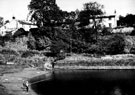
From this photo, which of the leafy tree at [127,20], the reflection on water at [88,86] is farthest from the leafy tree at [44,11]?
the reflection on water at [88,86]

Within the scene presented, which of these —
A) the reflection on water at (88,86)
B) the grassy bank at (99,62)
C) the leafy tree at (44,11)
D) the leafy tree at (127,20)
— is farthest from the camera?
the leafy tree at (127,20)

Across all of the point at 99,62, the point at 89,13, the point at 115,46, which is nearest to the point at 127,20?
the point at 89,13

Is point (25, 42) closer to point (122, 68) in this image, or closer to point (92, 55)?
point (92, 55)

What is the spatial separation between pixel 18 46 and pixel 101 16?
41159 mm

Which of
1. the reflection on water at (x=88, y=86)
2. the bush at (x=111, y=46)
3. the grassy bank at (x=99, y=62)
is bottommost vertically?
the reflection on water at (x=88, y=86)

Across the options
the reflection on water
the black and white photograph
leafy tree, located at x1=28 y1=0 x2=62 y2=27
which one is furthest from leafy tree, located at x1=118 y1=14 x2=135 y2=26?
the reflection on water

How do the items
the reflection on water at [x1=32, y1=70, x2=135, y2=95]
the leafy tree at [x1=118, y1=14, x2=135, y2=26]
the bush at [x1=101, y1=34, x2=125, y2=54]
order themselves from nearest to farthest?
the reflection on water at [x1=32, y1=70, x2=135, y2=95] → the bush at [x1=101, y1=34, x2=125, y2=54] → the leafy tree at [x1=118, y1=14, x2=135, y2=26]

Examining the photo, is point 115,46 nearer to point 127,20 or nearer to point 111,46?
point 111,46

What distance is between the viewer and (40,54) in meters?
84.5

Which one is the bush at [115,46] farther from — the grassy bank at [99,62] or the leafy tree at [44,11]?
the leafy tree at [44,11]

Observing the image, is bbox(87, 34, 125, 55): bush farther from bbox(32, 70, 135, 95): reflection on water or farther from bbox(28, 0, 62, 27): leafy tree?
bbox(32, 70, 135, 95): reflection on water

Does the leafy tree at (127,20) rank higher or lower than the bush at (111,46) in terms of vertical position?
higher

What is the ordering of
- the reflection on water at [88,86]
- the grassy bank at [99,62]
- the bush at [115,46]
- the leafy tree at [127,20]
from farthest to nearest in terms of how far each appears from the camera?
1. the leafy tree at [127,20]
2. the bush at [115,46]
3. the grassy bank at [99,62]
4. the reflection on water at [88,86]

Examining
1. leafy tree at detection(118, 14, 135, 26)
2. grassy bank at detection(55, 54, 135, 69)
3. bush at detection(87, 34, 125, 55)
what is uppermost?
leafy tree at detection(118, 14, 135, 26)
